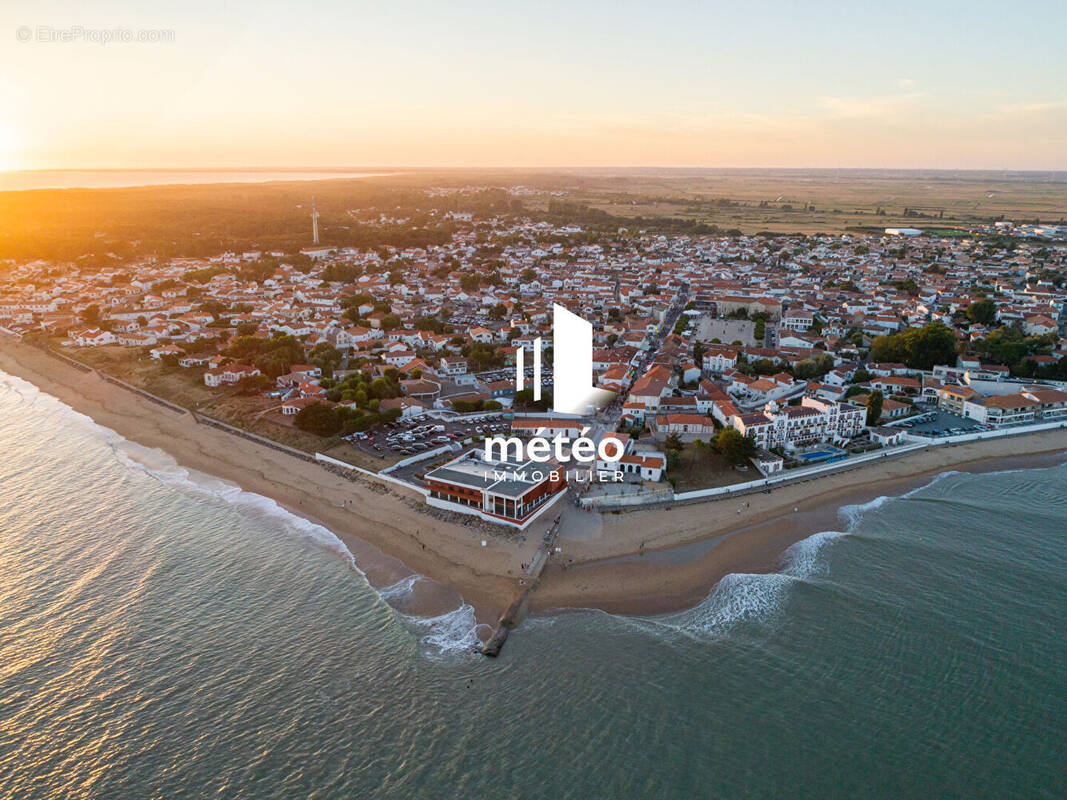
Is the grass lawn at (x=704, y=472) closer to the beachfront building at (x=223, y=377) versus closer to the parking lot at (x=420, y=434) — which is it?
the parking lot at (x=420, y=434)

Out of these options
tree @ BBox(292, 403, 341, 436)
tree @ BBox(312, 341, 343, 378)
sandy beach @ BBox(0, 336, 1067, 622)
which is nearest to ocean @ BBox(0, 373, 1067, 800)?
sandy beach @ BBox(0, 336, 1067, 622)

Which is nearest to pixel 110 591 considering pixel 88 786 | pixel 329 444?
pixel 88 786

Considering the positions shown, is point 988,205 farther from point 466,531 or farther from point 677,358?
point 466,531

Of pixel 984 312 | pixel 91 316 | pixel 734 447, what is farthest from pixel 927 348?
pixel 91 316

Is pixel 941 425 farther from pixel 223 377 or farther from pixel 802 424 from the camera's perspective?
pixel 223 377

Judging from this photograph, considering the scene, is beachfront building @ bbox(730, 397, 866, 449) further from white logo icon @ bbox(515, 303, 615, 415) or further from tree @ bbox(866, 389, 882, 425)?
white logo icon @ bbox(515, 303, 615, 415)

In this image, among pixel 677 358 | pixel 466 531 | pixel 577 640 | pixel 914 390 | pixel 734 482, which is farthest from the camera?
pixel 677 358
